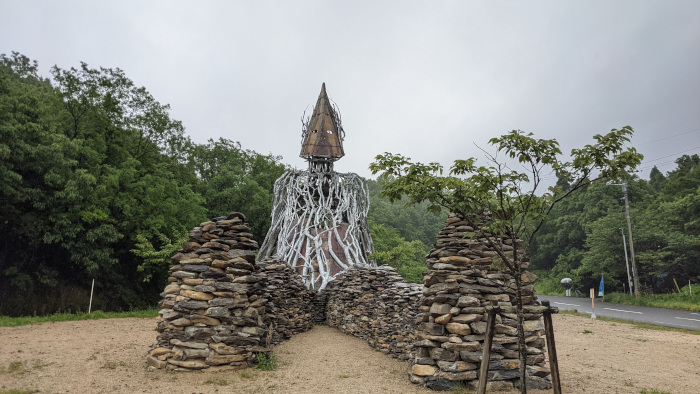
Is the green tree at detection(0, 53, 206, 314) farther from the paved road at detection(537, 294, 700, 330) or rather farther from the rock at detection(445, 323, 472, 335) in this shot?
the paved road at detection(537, 294, 700, 330)

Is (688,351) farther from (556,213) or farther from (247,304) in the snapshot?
(556,213)

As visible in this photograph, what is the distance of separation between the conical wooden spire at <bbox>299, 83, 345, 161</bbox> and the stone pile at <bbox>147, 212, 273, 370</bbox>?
10.6m

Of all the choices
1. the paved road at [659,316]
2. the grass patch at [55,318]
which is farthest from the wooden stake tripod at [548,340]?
the grass patch at [55,318]

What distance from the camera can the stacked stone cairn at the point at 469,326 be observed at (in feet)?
18.7

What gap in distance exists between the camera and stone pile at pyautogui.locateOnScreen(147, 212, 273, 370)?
21.3 feet

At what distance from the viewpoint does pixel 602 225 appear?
2747 centimetres

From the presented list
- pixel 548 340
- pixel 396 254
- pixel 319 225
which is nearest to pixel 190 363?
pixel 548 340

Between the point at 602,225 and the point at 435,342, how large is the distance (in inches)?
1061

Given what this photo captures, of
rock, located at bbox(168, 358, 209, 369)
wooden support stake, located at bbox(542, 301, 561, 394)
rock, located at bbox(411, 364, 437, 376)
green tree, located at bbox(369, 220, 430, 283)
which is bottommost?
rock, located at bbox(168, 358, 209, 369)

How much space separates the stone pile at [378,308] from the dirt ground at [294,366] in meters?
0.34

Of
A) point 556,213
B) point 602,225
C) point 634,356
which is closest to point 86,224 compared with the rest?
point 634,356

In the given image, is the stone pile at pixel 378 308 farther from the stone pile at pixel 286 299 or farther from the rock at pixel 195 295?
the rock at pixel 195 295

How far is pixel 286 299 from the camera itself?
11.4 m

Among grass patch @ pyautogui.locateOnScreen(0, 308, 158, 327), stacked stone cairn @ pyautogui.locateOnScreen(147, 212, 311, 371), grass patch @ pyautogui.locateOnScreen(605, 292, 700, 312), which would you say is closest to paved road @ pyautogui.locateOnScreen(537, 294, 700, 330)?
grass patch @ pyautogui.locateOnScreen(605, 292, 700, 312)
